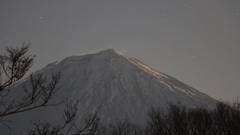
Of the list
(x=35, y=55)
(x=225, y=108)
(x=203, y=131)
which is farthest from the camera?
(x=225, y=108)

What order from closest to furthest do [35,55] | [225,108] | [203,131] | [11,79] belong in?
1. [11,79]
2. [35,55]
3. [203,131]
4. [225,108]

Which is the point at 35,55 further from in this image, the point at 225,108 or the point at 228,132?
the point at 225,108

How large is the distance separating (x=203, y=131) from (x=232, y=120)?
3.93m

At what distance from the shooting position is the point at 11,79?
6703mm

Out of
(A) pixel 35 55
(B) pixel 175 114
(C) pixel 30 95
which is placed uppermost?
(A) pixel 35 55

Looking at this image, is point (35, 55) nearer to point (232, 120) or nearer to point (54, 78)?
point (54, 78)

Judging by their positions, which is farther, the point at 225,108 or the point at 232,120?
the point at 225,108

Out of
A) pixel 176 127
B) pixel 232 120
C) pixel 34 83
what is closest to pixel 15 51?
pixel 34 83

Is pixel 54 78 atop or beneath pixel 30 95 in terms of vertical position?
atop

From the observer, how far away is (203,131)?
28.9 meters

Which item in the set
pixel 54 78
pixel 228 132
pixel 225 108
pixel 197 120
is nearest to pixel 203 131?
pixel 197 120

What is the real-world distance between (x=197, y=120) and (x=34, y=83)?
25924 mm

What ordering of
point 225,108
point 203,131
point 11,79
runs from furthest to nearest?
point 225,108 < point 203,131 < point 11,79

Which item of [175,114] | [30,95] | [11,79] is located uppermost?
[11,79]
